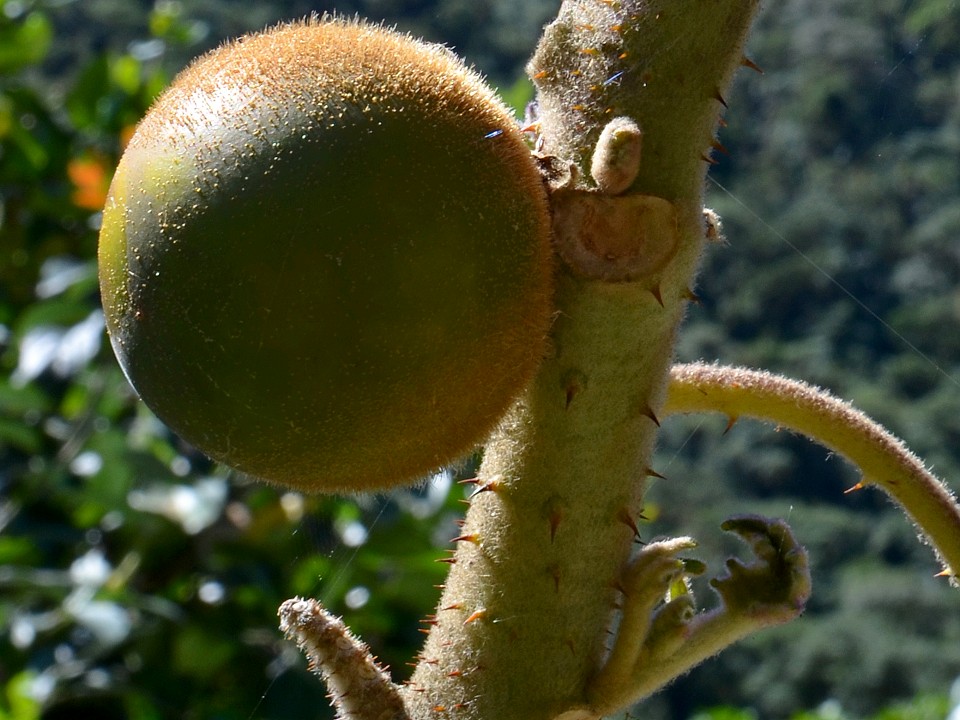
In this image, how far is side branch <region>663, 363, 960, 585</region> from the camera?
103 centimetres

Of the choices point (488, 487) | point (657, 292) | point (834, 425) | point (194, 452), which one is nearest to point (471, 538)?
point (488, 487)

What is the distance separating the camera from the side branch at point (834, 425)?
103cm

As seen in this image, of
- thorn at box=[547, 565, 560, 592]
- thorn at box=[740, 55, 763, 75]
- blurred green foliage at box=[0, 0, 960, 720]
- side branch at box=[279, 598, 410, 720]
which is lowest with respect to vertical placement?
blurred green foliage at box=[0, 0, 960, 720]

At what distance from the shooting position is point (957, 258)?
591 centimetres

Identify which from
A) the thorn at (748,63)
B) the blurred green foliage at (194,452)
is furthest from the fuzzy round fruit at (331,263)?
the blurred green foliage at (194,452)

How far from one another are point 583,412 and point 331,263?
0.23m

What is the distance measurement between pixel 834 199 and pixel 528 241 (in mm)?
5715

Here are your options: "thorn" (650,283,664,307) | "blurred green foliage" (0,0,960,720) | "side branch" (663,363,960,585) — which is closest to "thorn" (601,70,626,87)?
"thorn" (650,283,664,307)

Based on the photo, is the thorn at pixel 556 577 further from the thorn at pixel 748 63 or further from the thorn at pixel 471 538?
the thorn at pixel 748 63

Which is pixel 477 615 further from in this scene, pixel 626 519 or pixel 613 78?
pixel 613 78

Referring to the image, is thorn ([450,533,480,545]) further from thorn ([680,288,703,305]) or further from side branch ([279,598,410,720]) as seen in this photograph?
thorn ([680,288,703,305])

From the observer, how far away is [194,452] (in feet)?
10.3

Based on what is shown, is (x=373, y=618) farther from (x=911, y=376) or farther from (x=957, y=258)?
(x=957, y=258)

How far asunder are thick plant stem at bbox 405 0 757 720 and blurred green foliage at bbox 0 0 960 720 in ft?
1.58
